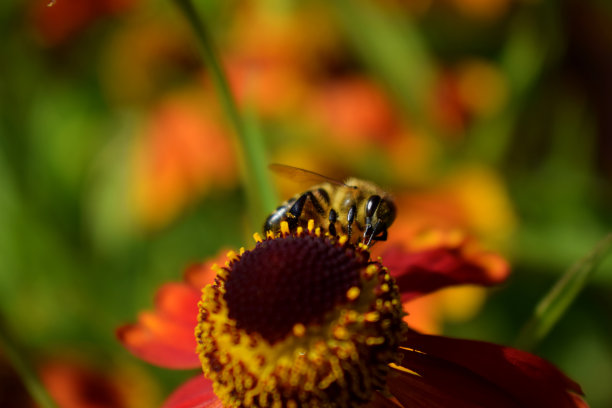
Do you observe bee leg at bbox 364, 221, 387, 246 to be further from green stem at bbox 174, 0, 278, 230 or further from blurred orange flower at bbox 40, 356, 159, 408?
blurred orange flower at bbox 40, 356, 159, 408

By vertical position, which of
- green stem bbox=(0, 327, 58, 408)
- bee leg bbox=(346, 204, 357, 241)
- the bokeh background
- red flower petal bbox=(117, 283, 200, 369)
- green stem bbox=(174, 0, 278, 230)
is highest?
the bokeh background

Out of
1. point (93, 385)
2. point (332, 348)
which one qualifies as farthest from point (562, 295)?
point (93, 385)

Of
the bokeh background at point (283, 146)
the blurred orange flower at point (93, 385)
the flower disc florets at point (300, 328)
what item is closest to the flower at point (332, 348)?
the flower disc florets at point (300, 328)

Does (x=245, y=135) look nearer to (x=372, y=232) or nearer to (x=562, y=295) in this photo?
(x=372, y=232)

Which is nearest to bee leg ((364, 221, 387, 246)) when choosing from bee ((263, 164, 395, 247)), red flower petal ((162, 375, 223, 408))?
bee ((263, 164, 395, 247))

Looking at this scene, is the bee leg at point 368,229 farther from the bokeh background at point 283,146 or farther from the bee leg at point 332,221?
the bokeh background at point 283,146

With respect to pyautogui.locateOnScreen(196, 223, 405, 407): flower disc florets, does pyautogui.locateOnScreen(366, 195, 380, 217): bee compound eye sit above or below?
above

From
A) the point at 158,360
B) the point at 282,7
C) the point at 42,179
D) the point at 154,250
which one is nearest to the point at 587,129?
the point at 282,7

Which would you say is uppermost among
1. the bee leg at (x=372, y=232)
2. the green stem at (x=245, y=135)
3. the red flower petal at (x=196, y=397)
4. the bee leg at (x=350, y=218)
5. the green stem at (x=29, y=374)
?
the green stem at (x=245, y=135)
